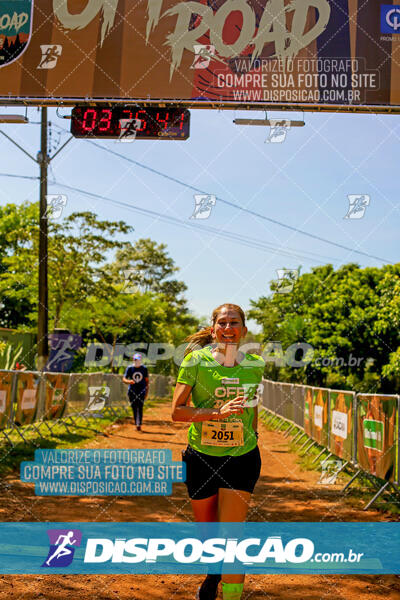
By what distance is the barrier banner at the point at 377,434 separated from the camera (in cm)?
727

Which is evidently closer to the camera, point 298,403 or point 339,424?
point 339,424

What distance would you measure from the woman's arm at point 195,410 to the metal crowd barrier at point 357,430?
3932 millimetres

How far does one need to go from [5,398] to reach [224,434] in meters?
7.85

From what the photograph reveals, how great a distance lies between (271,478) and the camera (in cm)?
1002

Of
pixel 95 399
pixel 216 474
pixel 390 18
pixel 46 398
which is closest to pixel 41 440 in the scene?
pixel 46 398

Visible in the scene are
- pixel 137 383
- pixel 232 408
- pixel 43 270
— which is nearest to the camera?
pixel 232 408

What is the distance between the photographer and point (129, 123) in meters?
9.56

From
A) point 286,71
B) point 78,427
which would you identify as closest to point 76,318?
point 78,427

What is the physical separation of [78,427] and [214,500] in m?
12.1

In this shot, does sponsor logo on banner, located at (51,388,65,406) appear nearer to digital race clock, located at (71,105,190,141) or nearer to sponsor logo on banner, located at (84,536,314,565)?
digital race clock, located at (71,105,190,141)

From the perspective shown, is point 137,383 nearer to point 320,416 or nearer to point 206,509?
point 320,416

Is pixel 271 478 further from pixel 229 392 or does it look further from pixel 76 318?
pixel 76 318

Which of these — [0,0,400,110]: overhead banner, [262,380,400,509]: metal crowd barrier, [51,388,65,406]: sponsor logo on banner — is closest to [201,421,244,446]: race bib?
A: [262,380,400,509]: metal crowd barrier

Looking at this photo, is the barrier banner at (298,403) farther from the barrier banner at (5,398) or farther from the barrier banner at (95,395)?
the barrier banner at (5,398)
